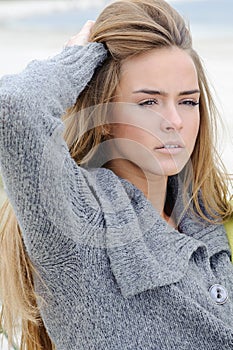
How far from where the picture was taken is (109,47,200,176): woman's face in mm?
1179

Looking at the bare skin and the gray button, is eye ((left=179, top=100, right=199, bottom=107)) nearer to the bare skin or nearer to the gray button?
the bare skin

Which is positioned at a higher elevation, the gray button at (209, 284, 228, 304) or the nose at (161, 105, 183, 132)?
the nose at (161, 105, 183, 132)

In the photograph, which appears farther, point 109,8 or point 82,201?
point 109,8

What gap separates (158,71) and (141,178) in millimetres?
A: 209

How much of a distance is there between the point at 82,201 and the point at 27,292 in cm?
22

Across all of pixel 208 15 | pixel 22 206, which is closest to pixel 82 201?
pixel 22 206

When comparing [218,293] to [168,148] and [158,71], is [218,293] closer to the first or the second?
[168,148]

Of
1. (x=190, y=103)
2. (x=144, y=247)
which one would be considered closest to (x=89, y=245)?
(x=144, y=247)

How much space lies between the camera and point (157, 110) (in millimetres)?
1181

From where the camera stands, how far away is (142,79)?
119 cm

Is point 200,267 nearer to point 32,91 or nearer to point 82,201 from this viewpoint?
point 82,201

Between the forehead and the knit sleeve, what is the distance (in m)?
0.18

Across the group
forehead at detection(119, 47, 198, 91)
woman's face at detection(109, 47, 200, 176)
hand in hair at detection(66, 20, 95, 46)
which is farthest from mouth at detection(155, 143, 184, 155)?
hand in hair at detection(66, 20, 95, 46)

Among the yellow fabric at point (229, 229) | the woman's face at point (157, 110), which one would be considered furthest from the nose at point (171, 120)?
the yellow fabric at point (229, 229)
